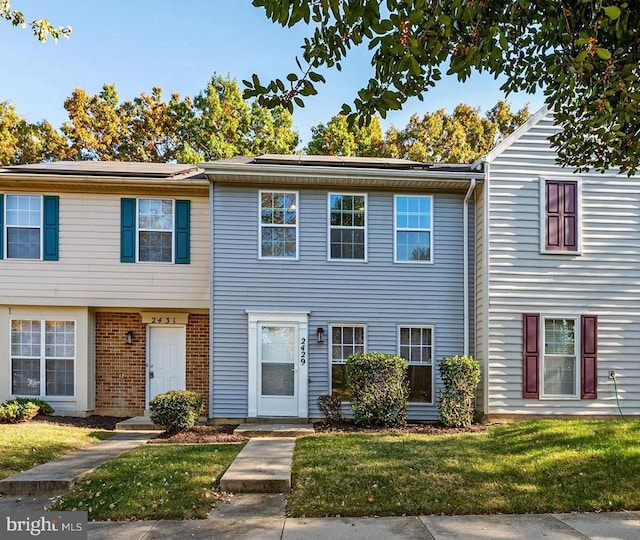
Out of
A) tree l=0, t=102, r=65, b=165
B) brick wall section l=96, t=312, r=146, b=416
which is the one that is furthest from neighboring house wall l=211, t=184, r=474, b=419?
tree l=0, t=102, r=65, b=165

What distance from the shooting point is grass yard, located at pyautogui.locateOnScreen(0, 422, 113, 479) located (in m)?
6.50

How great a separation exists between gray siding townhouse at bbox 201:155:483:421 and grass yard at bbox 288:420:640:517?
7.93ft

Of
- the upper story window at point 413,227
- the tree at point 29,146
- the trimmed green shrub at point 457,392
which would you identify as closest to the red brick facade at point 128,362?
the upper story window at point 413,227

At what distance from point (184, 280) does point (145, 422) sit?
9.62ft

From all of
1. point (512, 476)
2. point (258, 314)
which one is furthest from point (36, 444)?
point (512, 476)

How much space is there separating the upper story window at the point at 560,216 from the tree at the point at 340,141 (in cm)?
1286

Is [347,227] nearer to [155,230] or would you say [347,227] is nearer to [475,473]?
[155,230]

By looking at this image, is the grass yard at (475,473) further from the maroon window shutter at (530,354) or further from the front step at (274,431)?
the maroon window shutter at (530,354)

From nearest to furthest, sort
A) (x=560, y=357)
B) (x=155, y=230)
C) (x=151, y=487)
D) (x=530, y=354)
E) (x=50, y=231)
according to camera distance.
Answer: (x=151, y=487)
(x=530, y=354)
(x=560, y=357)
(x=50, y=231)
(x=155, y=230)

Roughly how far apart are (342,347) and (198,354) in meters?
3.24

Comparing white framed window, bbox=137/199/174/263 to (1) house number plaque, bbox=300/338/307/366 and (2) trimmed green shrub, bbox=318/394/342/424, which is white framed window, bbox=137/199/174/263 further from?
(2) trimmed green shrub, bbox=318/394/342/424

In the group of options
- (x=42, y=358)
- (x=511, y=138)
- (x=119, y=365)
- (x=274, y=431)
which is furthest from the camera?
(x=119, y=365)

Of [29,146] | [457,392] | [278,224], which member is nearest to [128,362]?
[278,224]

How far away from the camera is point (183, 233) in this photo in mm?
10352
